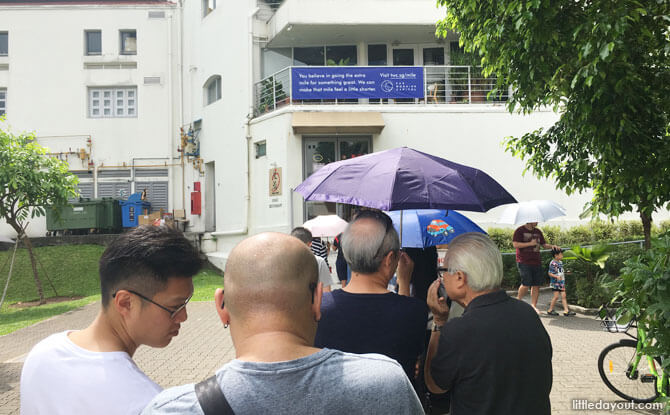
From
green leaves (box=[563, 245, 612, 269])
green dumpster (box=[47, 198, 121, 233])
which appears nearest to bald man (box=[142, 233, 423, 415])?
green leaves (box=[563, 245, 612, 269])

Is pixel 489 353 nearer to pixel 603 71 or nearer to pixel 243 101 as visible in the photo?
pixel 603 71

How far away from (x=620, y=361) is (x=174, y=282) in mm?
5154

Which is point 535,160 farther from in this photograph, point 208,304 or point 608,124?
point 208,304

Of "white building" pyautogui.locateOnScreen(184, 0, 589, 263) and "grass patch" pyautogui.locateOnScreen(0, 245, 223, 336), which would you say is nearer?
"grass patch" pyautogui.locateOnScreen(0, 245, 223, 336)

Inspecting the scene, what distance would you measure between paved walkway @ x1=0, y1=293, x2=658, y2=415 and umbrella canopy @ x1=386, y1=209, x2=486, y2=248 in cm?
214

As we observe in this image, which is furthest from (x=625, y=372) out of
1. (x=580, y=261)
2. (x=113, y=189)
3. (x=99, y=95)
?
(x=99, y=95)

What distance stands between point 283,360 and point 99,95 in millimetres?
23418

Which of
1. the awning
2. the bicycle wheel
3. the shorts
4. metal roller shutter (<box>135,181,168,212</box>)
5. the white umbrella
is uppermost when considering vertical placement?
the awning

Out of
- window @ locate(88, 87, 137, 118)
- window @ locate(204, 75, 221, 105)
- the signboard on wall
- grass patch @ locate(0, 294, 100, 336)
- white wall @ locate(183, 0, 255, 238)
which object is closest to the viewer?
grass patch @ locate(0, 294, 100, 336)

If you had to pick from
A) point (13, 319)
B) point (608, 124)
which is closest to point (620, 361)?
point (608, 124)

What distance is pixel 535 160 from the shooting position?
21.2 feet

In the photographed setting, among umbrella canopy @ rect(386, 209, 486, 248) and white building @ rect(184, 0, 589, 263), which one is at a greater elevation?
white building @ rect(184, 0, 589, 263)

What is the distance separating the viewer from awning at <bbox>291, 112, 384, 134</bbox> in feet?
47.8

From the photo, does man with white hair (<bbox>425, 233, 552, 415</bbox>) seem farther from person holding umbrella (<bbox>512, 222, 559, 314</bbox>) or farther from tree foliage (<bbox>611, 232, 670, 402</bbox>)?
person holding umbrella (<bbox>512, 222, 559, 314</bbox>)
